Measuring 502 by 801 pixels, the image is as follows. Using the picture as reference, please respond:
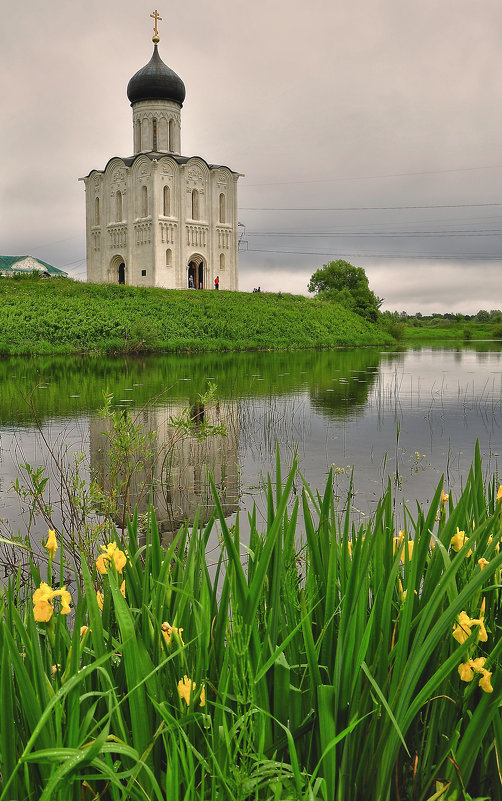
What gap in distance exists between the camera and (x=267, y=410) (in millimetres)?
11781

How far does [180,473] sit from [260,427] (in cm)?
317

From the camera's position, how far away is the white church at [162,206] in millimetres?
46000

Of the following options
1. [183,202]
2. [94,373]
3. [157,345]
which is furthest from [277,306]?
[94,373]

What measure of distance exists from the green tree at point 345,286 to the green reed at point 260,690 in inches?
2034

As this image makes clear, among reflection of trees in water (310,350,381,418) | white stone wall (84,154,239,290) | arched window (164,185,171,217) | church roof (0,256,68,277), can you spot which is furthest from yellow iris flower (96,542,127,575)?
church roof (0,256,68,277)

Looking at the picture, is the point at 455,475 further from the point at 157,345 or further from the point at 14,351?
the point at 157,345

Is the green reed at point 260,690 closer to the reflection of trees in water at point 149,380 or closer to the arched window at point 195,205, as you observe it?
the reflection of trees in water at point 149,380

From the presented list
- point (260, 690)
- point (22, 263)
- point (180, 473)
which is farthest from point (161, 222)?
point (260, 690)

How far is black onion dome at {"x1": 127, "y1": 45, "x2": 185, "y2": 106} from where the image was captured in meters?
45.6

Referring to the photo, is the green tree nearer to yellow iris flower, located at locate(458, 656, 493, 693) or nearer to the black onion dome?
the black onion dome

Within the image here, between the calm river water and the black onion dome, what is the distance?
31.1 metres

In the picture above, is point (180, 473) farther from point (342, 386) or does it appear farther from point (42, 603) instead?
point (342, 386)

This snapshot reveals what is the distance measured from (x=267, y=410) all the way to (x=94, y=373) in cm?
846

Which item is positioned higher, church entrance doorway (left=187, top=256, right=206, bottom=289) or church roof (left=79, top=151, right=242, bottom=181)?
church roof (left=79, top=151, right=242, bottom=181)
